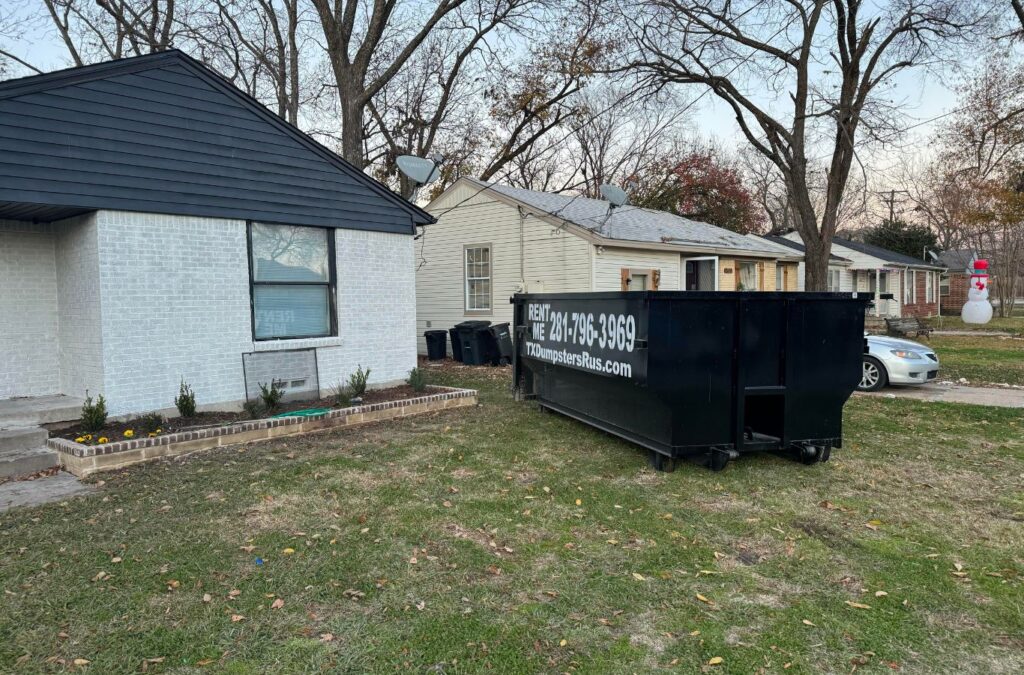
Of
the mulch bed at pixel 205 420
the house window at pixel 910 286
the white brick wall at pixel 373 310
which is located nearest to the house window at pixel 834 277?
the house window at pixel 910 286

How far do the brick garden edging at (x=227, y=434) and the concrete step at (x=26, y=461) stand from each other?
3.3 inches

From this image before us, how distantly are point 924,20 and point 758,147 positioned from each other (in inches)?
180

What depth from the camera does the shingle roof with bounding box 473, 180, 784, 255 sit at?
15.0 meters

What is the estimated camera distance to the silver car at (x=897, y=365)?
10242 millimetres

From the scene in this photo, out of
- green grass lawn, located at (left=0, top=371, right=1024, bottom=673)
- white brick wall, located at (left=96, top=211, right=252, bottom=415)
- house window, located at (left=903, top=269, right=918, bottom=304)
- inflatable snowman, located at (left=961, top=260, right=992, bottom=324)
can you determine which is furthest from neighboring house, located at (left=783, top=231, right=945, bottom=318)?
white brick wall, located at (left=96, top=211, right=252, bottom=415)

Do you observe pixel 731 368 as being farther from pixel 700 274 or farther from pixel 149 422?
pixel 700 274

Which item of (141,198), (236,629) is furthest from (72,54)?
(236,629)

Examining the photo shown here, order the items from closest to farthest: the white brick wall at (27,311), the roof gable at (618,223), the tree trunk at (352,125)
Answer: the white brick wall at (27,311) < the tree trunk at (352,125) < the roof gable at (618,223)

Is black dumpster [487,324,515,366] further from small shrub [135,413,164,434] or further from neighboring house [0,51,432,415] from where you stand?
small shrub [135,413,164,434]

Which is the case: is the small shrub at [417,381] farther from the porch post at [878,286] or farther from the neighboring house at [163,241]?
the porch post at [878,286]

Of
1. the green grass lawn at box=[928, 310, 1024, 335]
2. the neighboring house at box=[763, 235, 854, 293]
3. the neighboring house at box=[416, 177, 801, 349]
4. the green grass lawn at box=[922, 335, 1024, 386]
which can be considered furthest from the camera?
the neighboring house at box=[763, 235, 854, 293]

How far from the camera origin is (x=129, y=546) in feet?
13.4

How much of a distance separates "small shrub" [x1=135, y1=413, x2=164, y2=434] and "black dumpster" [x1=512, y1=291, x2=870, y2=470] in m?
4.72

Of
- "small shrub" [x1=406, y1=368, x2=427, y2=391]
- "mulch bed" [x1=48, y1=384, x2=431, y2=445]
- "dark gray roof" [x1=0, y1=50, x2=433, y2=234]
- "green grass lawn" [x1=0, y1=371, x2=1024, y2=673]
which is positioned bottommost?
"green grass lawn" [x1=0, y1=371, x2=1024, y2=673]
